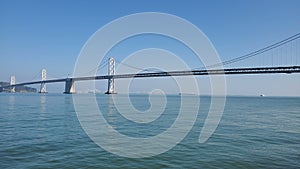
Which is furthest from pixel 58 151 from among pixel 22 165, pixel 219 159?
pixel 219 159

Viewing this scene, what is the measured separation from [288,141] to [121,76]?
213 ft

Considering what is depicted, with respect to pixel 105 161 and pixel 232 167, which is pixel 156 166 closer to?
pixel 105 161

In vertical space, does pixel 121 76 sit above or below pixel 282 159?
above

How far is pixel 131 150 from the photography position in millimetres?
8391

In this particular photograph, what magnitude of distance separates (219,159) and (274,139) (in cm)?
501

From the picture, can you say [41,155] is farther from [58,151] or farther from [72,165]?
[72,165]

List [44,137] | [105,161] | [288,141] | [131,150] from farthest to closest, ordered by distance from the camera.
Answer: [288,141] < [44,137] < [131,150] < [105,161]

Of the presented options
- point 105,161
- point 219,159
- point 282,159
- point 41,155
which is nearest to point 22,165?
point 41,155

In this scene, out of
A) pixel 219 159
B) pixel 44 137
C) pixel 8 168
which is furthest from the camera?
pixel 44 137

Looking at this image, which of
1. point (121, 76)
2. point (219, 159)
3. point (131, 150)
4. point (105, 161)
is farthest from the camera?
point (121, 76)

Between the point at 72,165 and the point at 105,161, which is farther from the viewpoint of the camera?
the point at 105,161

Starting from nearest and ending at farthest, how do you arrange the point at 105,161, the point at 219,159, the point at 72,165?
1. the point at 72,165
2. the point at 105,161
3. the point at 219,159

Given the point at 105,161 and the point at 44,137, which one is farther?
the point at 44,137

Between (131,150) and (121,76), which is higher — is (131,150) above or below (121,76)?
below
